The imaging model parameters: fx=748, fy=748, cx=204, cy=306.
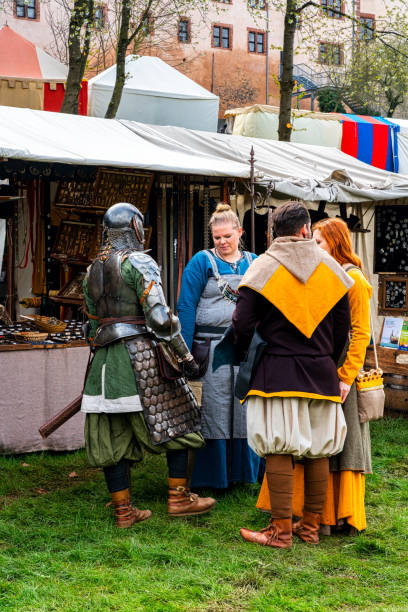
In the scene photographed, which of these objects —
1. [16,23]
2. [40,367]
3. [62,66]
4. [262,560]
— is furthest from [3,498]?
[16,23]

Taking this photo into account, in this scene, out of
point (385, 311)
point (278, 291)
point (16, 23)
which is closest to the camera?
point (278, 291)

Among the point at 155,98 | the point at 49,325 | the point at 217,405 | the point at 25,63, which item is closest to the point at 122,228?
the point at 217,405

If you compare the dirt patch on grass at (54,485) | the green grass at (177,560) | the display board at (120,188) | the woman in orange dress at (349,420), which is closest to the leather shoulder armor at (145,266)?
the woman in orange dress at (349,420)

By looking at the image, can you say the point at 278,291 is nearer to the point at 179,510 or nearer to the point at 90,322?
the point at 90,322

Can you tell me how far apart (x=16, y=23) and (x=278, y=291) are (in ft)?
74.7

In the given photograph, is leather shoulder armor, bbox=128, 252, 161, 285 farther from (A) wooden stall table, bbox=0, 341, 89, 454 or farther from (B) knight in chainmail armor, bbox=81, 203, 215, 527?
(A) wooden stall table, bbox=0, 341, 89, 454

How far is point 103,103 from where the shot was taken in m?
13.0

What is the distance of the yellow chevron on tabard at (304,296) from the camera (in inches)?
128

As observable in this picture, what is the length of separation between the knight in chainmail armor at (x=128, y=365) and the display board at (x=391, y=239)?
4673 mm

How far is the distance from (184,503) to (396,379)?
3.22 metres

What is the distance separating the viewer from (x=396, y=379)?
21.5 ft

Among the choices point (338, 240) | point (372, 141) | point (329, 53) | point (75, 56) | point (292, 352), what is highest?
point (329, 53)

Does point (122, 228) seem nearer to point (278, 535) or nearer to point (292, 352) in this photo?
point (292, 352)

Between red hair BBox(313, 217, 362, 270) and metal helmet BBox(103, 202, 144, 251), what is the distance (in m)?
0.91
